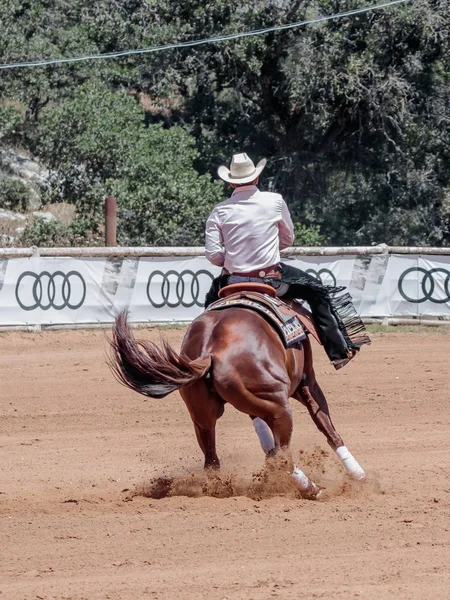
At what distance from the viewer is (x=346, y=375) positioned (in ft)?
40.8

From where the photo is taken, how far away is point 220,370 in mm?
6164

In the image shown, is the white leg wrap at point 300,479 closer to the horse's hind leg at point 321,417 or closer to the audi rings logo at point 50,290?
the horse's hind leg at point 321,417

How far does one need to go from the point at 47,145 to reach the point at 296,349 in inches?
654

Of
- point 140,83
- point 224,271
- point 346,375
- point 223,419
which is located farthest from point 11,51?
point 224,271

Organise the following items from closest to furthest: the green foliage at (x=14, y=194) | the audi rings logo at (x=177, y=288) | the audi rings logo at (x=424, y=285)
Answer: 1. the audi rings logo at (x=177, y=288)
2. the audi rings logo at (x=424, y=285)
3. the green foliage at (x=14, y=194)

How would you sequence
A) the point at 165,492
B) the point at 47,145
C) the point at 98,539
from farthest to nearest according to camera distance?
the point at 47,145
the point at 165,492
the point at 98,539

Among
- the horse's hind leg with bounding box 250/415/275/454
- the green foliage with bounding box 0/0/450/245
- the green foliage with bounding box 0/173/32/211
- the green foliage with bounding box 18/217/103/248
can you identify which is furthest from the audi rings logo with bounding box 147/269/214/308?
the green foliage with bounding box 0/173/32/211

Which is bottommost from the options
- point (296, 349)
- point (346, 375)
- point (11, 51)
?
point (346, 375)

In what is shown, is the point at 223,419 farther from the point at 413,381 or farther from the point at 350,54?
the point at 350,54

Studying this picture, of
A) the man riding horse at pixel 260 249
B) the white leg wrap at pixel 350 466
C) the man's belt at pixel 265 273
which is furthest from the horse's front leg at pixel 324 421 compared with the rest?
the man's belt at pixel 265 273

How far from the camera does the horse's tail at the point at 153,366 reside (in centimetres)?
610

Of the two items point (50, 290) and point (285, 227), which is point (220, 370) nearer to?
point (285, 227)

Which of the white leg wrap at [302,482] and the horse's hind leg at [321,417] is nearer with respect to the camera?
the white leg wrap at [302,482]

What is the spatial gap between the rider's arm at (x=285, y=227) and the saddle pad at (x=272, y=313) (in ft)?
1.73
